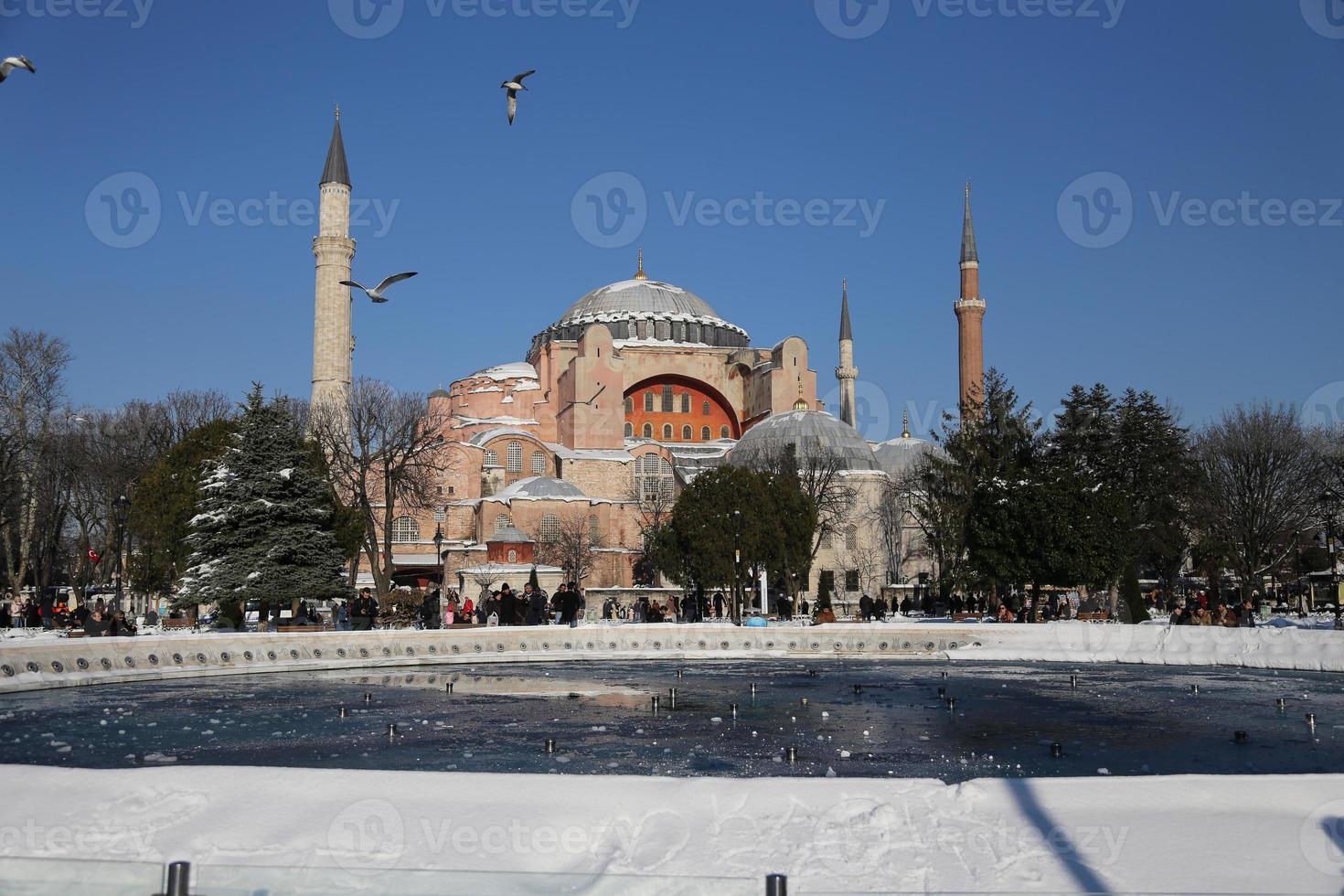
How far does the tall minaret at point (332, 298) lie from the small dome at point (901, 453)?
20.2 m

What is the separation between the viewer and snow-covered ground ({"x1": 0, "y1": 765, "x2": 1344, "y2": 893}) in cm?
412

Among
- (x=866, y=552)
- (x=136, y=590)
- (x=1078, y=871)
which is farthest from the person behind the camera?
(x=866, y=552)

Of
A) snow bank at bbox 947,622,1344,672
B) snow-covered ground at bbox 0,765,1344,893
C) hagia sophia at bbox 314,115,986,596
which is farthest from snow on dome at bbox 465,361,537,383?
snow-covered ground at bbox 0,765,1344,893

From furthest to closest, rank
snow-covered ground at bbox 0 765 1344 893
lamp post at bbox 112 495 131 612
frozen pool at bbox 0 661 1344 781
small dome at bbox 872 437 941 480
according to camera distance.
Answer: small dome at bbox 872 437 941 480 → lamp post at bbox 112 495 131 612 → frozen pool at bbox 0 661 1344 781 → snow-covered ground at bbox 0 765 1344 893

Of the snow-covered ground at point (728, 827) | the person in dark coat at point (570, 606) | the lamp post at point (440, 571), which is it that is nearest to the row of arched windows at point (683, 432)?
the lamp post at point (440, 571)

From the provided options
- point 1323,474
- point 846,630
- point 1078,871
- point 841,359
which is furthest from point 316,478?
point 841,359

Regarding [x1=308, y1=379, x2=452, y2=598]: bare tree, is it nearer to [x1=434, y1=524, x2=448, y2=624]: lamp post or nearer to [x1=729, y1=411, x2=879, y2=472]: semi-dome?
[x1=434, y1=524, x2=448, y2=624]: lamp post

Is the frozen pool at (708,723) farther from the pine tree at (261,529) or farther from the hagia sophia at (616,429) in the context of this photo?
the hagia sophia at (616,429)

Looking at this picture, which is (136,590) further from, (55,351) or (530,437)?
(530,437)

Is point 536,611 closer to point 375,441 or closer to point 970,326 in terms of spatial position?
point 375,441

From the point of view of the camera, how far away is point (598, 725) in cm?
903

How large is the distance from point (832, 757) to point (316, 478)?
57.3 ft

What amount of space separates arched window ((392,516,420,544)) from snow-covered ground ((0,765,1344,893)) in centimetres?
4010

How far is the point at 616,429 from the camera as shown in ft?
166
